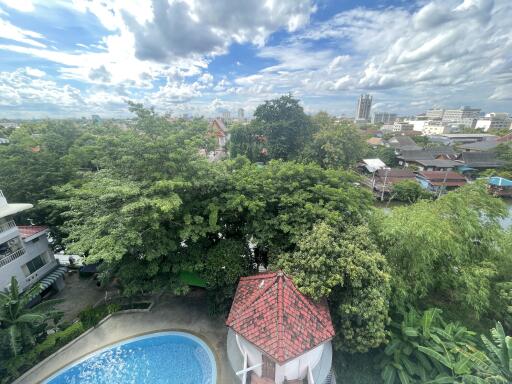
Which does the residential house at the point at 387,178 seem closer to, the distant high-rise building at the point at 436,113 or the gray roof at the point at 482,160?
the gray roof at the point at 482,160

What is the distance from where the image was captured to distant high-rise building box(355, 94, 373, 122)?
593 feet

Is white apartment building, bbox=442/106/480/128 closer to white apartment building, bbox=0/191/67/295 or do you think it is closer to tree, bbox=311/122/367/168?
tree, bbox=311/122/367/168

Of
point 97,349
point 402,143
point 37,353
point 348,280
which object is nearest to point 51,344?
point 37,353

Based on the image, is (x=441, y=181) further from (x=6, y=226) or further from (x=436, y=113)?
(x=436, y=113)

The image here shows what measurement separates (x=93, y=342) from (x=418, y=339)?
1574 centimetres

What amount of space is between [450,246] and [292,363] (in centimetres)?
858

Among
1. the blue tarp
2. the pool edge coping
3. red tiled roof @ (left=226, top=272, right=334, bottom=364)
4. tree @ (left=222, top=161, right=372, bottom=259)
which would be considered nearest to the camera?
red tiled roof @ (left=226, top=272, right=334, bottom=364)

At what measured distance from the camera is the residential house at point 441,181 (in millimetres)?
34469

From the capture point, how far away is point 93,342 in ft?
39.3

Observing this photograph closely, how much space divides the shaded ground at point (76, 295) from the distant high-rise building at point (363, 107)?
19815 centimetres

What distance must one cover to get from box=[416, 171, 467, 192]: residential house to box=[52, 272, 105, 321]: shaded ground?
42400mm

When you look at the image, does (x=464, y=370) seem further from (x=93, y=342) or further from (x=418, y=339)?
(x=93, y=342)

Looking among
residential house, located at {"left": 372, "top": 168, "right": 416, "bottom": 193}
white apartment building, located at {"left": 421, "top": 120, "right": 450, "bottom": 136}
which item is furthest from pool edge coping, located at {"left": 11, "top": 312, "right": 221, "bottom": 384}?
white apartment building, located at {"left": 421, "top": 120, "right": 450, "bottom": 136}

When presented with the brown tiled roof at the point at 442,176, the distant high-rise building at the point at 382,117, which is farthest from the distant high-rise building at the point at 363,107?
the brown tiled roof at the point at 442,176
